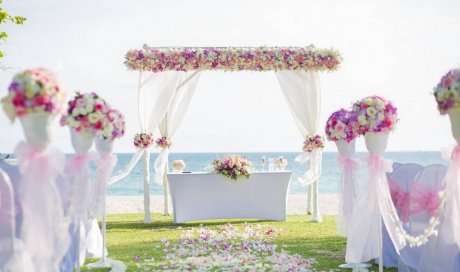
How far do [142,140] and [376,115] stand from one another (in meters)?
5.47

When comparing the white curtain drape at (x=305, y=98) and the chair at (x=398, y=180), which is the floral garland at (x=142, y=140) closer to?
the white curtain drape at (x=305, y=98)

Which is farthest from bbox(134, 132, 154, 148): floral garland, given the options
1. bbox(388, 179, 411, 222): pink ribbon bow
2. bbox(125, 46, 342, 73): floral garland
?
bbox(388, 179, 411, 222): pink ribbon bow

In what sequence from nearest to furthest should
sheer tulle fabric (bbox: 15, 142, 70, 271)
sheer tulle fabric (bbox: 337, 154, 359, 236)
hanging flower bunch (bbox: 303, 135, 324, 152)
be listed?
sheer tulle fabric (bbox: 15, 142, 70, 271) < sheer tulle fabric (bbox: 337, 154, 359, 236) < hanging flower bunch (bbox: 303, 135, 324, 152)

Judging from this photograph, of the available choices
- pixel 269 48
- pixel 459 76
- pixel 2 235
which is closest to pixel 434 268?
pixel 459 76

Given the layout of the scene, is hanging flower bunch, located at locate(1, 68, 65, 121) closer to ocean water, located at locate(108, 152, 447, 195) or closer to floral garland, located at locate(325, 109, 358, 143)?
floral garland, located at locate(325, 109, 358, 143)

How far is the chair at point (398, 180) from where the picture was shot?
616 centimetres

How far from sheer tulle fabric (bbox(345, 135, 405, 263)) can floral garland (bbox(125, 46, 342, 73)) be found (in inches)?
192

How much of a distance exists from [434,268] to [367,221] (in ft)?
2.55

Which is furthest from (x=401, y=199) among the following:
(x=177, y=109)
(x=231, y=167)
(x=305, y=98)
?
(x=177, y=109)

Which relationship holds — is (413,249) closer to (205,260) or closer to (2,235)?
(205,260)

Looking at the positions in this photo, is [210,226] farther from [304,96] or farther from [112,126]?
[112,126]

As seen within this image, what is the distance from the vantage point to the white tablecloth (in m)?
10.1

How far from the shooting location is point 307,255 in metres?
7.37

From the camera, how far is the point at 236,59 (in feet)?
34.8
